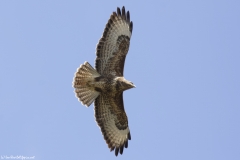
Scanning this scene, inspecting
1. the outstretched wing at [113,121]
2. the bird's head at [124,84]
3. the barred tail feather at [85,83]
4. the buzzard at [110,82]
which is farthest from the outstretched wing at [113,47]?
the outstretched wing at [113,121]

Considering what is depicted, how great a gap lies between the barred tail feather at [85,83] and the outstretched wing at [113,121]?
261mm

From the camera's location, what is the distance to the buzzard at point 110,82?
42.6 ft

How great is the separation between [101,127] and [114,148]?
608mm

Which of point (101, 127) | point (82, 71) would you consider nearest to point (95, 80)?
point (82, 71)

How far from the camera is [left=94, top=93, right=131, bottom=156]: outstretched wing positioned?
43.9 ft

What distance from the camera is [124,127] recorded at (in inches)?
538

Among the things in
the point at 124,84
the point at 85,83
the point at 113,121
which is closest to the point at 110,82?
the point at 124,84

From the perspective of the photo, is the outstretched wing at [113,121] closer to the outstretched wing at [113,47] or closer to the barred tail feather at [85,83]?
the barred tail feather at [85,83]

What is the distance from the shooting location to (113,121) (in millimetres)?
13570

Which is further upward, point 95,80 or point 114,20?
point 114,20

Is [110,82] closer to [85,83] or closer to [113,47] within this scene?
[85,83]

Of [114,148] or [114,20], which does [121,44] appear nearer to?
[114,20]

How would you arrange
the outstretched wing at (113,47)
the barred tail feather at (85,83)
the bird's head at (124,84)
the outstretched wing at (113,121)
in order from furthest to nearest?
the outstretched wing at (113,121)
the outstretched wing at (113,47)
the barred tail feather at (85,83)
the bird's head at (124,84)

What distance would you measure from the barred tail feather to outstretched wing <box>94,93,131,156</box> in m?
0.26
